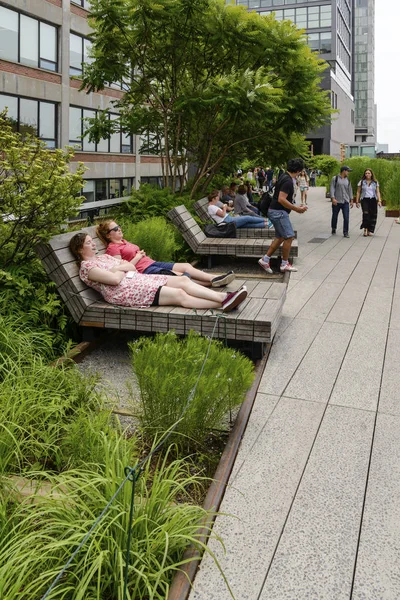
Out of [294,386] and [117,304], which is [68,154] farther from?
[294,386]

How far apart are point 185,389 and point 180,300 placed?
201cm

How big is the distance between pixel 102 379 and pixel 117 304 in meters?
1.06

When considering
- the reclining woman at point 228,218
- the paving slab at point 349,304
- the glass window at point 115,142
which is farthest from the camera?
the glass window at point 115,142

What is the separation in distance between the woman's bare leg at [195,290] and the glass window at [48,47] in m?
27.4

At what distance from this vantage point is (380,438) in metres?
3.83

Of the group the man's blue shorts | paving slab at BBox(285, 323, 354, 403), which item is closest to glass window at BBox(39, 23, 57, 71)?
Answer: the man's blue shorts

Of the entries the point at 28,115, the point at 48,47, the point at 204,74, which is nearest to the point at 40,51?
the point at 48,47

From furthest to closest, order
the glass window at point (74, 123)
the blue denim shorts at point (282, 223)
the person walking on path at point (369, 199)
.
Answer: the glass window at point (74, 123) < the person walking on path at point (369, 199) < the blue denim shorts at point (282, 223)

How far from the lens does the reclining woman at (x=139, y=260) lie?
636 cm

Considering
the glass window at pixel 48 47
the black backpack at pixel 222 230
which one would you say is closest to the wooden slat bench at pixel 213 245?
the black backpack at pixel 222 230

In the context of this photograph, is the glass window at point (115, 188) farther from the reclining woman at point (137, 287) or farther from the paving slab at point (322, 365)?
the paving slab at point (322, 365)

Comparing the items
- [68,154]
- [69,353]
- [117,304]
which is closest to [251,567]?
[69,353]

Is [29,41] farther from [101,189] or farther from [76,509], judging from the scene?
[76,509]

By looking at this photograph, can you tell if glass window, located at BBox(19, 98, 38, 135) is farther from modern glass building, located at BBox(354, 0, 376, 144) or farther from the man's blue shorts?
modern glass building, located at BBox(354, 0, 376, 144)
